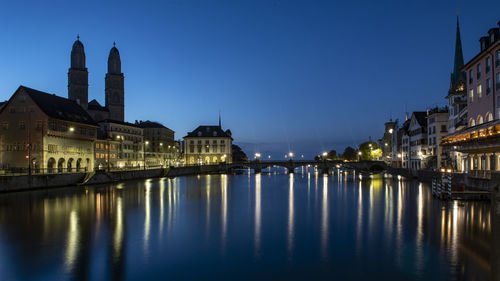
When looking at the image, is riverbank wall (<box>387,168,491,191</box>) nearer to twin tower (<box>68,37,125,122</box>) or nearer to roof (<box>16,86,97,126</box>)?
roof (<box>16,86,97,126</box>)

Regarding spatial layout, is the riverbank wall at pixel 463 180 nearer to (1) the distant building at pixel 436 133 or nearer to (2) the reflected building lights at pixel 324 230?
(1) the distant building at pixel 436 133

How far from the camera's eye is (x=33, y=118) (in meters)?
61.7

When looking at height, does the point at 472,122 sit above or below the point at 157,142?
above

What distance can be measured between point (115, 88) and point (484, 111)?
451 ft

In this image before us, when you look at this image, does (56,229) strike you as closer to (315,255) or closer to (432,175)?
(315,255)

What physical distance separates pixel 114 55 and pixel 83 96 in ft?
82.5

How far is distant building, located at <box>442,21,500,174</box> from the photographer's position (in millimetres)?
39469

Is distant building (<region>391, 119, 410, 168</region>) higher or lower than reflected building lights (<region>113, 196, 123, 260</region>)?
higher

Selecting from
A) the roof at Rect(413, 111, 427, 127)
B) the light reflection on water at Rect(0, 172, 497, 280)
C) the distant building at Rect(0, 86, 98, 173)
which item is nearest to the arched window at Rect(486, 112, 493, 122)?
the light reflection on water at Rect(0, 172, 497, 280)

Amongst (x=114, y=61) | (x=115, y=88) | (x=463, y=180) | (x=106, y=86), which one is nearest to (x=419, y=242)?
(x=463, y=180)

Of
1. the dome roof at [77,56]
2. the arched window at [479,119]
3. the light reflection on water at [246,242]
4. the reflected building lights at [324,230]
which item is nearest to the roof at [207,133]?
the dome roof at [77,56]

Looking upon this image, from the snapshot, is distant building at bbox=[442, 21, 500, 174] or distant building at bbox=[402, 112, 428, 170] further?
distant building at bbox=[402, 112, 428, 170]

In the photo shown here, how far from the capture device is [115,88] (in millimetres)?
151750

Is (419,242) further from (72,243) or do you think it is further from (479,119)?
(479,119)
